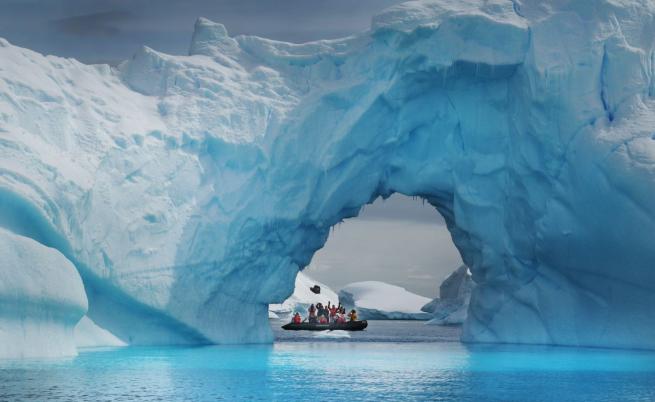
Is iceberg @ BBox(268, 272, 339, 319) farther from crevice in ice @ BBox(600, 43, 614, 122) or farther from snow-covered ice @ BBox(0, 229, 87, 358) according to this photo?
snow-covered ice @ BBox(0, 229, 87, 358)

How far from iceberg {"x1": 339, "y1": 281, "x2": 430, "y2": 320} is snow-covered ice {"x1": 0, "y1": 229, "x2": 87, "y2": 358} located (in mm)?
46146

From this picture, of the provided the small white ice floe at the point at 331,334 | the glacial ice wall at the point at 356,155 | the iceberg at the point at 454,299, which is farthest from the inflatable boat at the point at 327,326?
the iceberg at the point at 454,299

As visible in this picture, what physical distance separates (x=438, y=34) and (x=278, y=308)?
145ft

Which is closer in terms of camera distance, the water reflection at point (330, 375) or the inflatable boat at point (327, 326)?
the water reflection at point (330, 375)

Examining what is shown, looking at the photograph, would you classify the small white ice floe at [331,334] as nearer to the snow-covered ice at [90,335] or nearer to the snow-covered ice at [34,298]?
the snow-covered ice at [90,335]

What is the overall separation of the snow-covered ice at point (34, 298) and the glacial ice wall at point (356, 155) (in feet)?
5.03

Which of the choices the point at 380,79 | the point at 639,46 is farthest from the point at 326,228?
the point at 639,46

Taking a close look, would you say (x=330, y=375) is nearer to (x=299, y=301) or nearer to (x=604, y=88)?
(x=604, y=88)

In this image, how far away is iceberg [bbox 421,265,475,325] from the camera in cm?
4781

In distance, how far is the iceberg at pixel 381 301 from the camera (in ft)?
208

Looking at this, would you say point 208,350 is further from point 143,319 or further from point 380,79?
point 380,79

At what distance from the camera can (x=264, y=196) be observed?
69.4ft

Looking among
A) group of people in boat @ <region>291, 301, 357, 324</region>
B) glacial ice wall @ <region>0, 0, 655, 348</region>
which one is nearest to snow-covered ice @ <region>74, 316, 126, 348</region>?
glacial ice wall @ <region>0, 0, 655, 348</region>

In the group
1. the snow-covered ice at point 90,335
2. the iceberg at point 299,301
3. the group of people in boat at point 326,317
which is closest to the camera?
the snow-covered ice at point 90,335
